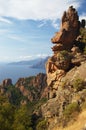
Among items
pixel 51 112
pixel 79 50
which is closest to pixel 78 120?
pixel 51 112

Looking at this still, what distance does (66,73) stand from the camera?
51.6 m

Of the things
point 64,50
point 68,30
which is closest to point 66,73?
point 64,50

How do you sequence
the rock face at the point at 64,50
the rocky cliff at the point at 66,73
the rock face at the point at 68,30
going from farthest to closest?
the rock face at the point at 68,30 < the rock face at the point at 64,50 < the rocky cliff at the point at 66,73

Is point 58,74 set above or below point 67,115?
above

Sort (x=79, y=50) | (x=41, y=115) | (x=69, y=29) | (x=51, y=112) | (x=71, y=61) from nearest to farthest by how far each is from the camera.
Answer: (x=51, y=112) → (x=41, y=115) → (x=71, y=61) → (x=79, y=50) → (x=69, y=29)

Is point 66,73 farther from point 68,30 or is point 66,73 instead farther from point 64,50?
point 68,30

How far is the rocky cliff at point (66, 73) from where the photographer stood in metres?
40.7

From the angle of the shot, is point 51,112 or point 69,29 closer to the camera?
point 51,112

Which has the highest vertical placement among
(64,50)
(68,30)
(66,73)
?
(68,30)

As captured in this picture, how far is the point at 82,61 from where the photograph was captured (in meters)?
50.4

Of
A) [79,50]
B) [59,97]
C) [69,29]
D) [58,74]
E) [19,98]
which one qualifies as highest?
[69,29]

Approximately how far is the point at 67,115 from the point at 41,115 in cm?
1163

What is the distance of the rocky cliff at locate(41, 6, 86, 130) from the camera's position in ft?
133

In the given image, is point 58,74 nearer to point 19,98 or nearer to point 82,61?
point 82,61
